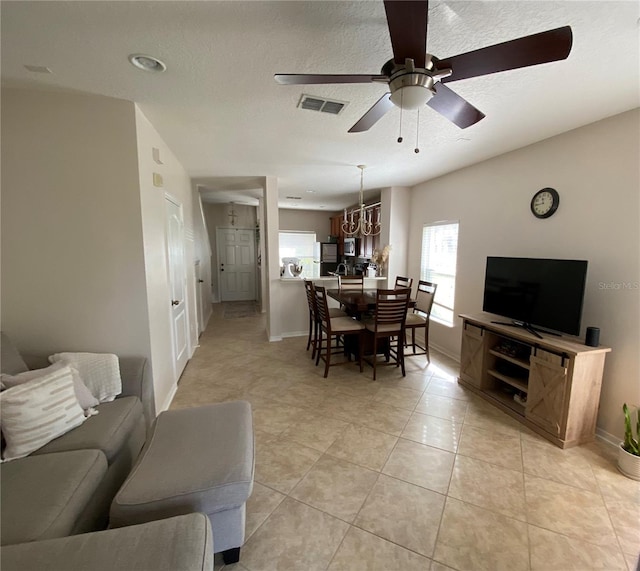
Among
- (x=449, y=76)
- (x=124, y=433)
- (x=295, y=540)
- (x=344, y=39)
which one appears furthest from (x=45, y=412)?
(x=449, y=76)

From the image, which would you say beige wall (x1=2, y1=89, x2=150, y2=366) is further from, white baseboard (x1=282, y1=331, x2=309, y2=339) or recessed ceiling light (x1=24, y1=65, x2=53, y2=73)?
A: white baseboard (x1=282, y1=331, x2=309, y2=339)

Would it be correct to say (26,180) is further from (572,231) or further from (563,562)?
(572,231)

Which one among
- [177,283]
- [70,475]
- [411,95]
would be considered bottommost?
[70,475]

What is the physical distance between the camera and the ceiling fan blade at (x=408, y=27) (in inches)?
38.3

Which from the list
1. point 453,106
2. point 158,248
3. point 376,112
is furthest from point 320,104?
point 158,248

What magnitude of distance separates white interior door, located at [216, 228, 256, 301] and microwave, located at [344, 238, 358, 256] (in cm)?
257

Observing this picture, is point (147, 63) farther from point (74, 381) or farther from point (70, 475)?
point (70, 475)

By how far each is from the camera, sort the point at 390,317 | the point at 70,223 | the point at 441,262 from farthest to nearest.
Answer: the point at 441,262, the point at 390,317, the point at 70,223

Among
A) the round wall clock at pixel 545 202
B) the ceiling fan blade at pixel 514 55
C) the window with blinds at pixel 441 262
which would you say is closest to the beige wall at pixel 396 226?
the window with blinds at pixel 441 262

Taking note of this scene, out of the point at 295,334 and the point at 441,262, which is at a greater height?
the point at 441,262

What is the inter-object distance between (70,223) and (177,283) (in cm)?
137

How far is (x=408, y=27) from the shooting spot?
3.53ft

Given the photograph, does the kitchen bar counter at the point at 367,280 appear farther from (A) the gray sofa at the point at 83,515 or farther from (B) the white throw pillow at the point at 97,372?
(A) the gray sofa at the point at 83,515

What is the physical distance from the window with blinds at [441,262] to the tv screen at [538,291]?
3.43 ft
